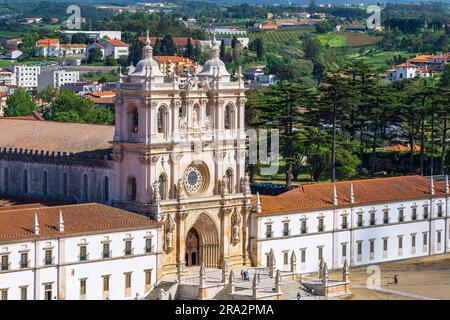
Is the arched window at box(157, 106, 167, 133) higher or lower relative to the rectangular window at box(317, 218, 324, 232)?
higher

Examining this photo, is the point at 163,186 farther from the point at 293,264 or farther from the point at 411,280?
the point at 411,280

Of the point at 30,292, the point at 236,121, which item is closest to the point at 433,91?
the point at 236,121

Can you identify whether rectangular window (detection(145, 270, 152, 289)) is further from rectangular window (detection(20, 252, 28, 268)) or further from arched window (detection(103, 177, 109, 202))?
rectangular window (detection(20, 252, 28, 268))

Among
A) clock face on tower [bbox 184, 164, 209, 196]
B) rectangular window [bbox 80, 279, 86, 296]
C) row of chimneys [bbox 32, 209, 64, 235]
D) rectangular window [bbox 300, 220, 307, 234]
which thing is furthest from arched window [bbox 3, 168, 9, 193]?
rectangular window [bbox 300, 220, 307, 234]

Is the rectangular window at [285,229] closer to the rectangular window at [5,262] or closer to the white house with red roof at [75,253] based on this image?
the white house with red roof at [75,253]

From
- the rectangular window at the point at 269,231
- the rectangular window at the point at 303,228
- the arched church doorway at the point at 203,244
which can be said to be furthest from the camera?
the rectangular window at the point at 303,228

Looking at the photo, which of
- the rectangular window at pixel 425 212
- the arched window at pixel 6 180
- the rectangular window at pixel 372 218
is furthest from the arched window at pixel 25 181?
the rectangular window at pixel 425 212
